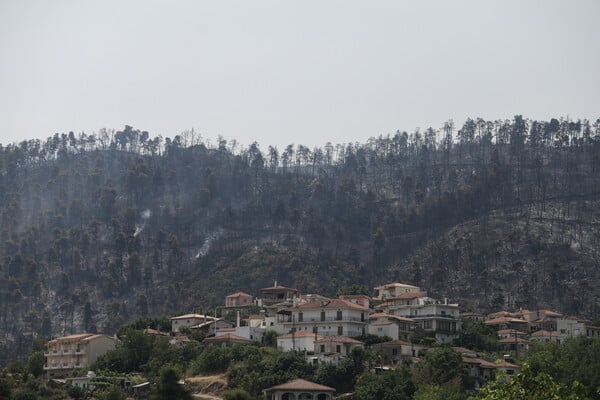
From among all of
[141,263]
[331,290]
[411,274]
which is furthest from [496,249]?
[141,263]

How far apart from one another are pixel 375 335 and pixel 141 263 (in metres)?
81.5

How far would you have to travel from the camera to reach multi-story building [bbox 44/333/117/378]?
117 m

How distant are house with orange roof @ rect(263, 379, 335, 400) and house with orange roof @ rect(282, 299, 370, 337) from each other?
16.6 m

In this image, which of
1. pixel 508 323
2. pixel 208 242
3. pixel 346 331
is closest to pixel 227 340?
pixel 346 331

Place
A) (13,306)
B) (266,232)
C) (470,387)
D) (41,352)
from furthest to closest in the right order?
(266,232), (13,306), (41,352), (470,387)

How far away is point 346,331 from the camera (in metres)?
111

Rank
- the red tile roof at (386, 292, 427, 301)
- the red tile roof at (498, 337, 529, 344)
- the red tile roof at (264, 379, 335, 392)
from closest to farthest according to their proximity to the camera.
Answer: the red tile roof at (264, 379, 335, 392), the red tile roof at (498, 337, 529, 344), the red tile roof at (386, 292, 427, 301)

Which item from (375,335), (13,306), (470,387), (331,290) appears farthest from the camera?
(13,306)

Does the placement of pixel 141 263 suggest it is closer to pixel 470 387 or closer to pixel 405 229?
pixel 405 229

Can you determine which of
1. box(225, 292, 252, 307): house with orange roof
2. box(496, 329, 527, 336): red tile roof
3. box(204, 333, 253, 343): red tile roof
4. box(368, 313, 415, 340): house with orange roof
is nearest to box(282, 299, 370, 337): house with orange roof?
box(368, 313, 415, 340): house with orange roof

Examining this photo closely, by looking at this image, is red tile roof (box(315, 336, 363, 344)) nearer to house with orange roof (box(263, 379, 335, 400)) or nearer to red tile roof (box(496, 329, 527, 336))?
house with orange roof (box(263, 379, 335, 400))

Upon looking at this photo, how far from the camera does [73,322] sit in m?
171

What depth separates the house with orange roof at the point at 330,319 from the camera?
111 meters

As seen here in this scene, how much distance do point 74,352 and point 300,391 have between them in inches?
1362
